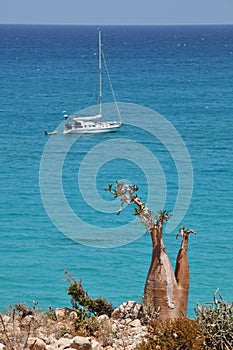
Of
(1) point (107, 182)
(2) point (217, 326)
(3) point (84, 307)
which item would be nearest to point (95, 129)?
(1) point (107, 182)

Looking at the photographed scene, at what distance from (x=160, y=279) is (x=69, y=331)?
170 centimetres

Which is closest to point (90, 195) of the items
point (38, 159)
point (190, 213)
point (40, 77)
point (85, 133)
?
point (190, 213)

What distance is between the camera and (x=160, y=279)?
12281 millimetres

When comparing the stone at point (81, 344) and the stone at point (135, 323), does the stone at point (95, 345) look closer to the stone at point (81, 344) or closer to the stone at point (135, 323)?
the stone at point (81, 344)

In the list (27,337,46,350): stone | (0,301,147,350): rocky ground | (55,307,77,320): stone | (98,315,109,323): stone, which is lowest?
(27,337,46,350): stone

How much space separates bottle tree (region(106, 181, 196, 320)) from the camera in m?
12.3

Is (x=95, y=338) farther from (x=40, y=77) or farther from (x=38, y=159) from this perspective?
(x=40, y=77)

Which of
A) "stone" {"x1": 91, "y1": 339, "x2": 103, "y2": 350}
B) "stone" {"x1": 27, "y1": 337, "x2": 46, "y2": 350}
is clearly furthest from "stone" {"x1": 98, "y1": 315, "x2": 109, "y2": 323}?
"stone" {"x1": 27, "y1": 337, "x2": 46, "y2": 350}

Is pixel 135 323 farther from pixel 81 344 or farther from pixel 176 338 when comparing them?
pixel 176 338

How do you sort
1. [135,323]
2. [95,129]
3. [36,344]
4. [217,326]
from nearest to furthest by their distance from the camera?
[36,344]
[217,326]
[135,323]
[95,129]

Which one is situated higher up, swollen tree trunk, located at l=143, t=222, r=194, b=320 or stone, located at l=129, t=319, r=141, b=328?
swollen tree trunk, located at l=143, t=222, r=194, b=320

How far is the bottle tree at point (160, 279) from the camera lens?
484 inches

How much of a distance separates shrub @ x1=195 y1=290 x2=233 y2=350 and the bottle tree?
113cm

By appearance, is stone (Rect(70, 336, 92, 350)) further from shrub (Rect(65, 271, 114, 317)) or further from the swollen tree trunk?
shrub (Rect(65, 271, 114, 317))
